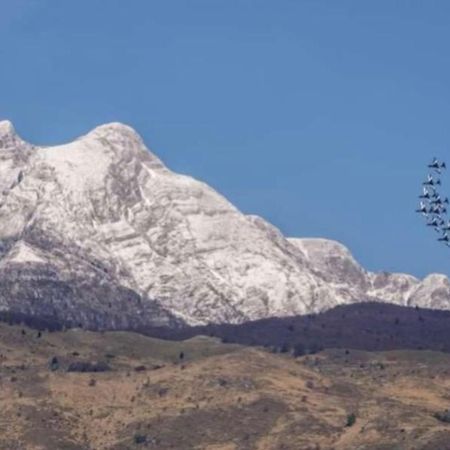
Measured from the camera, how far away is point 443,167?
642 ft

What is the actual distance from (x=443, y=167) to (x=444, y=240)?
1223cm

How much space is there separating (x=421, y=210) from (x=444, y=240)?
5361 mm

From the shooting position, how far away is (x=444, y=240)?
18675cm

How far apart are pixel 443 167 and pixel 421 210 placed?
7.91 meters

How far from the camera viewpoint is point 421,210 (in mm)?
190375
